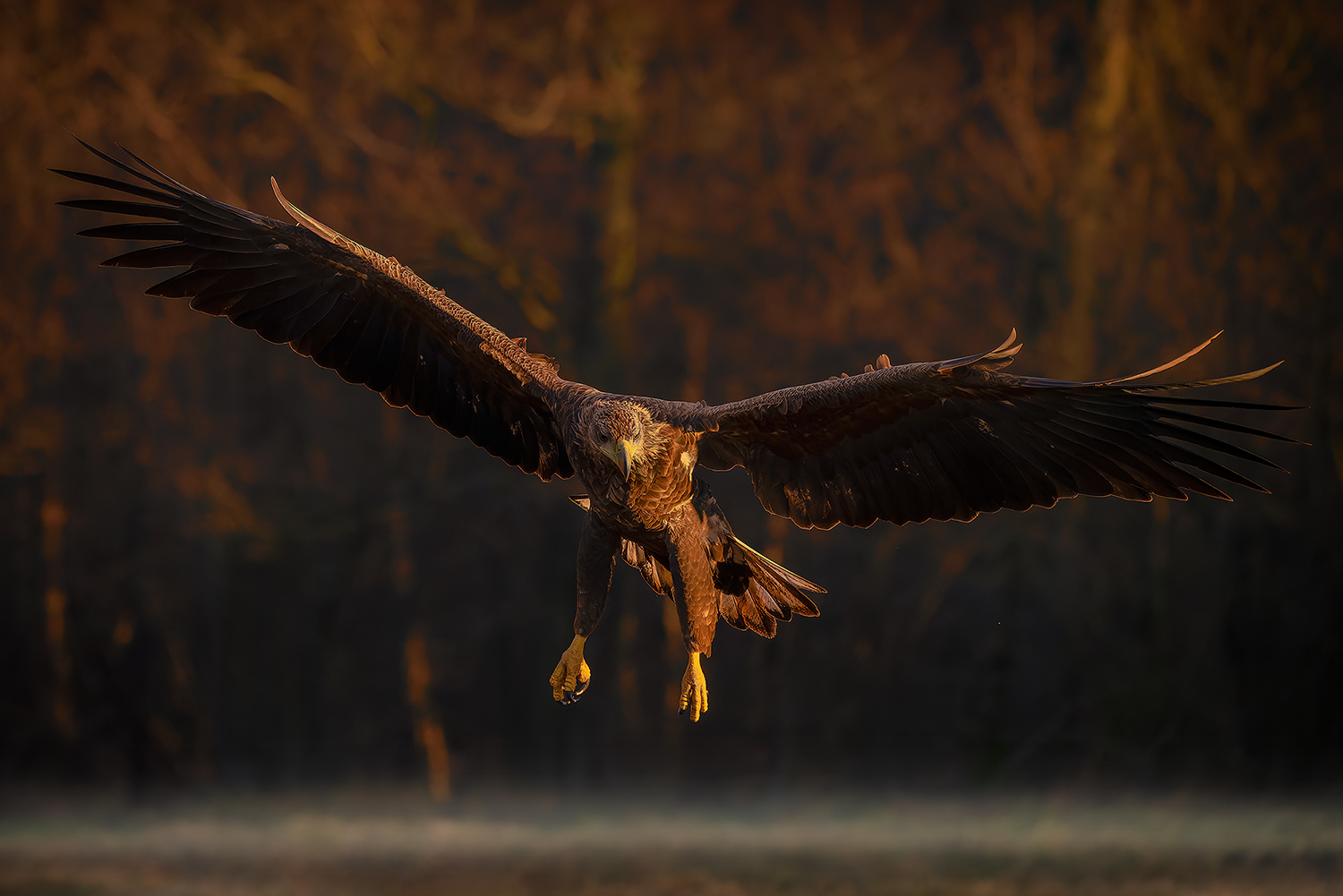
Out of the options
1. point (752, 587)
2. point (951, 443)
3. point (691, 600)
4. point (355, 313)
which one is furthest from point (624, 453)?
point (355, 313)

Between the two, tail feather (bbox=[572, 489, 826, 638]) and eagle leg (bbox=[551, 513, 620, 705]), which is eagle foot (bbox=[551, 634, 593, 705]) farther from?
tail feather (bbox=[572, 489, 826, 638])

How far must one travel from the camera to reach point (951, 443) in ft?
10.7

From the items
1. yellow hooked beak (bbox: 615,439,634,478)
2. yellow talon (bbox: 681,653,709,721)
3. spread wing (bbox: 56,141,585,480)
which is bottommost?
yellow talon (bbox: 681,653,709,721)

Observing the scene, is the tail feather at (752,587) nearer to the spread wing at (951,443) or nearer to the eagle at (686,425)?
the eagle at (686,425)

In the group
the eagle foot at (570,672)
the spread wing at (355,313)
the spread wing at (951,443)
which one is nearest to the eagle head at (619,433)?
the spread wing at (951,443)

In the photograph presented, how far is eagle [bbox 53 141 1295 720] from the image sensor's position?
→ 298 centimetres

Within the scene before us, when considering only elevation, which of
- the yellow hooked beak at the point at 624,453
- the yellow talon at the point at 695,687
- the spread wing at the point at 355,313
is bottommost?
the yellow talon at the point at 695,687

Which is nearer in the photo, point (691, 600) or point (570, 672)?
point (691, 600)

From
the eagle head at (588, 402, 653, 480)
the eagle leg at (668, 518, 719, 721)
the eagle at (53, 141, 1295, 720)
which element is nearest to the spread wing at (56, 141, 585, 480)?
the eagle at (53, 141, 1295, 720)

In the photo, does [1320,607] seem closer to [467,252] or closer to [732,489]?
[732,489]

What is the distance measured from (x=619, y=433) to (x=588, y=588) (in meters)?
0.68

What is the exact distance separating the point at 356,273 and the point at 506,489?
3163mm

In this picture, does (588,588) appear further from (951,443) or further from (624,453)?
(951,443)

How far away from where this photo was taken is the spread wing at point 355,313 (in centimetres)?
346
